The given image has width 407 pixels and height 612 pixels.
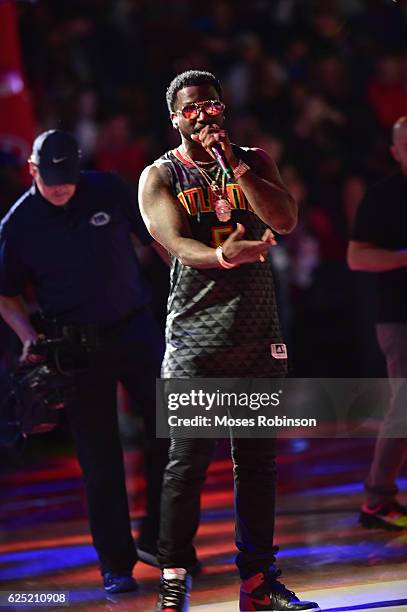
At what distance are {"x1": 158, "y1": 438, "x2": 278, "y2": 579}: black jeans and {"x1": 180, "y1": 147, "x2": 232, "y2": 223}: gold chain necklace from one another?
0.85 m

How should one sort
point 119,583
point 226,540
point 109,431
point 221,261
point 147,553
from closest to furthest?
1. point 221,261
2. point 119,583
3. point 109,431
4. point 147,553
5. point 226,540

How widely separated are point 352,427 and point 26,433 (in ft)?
5.78

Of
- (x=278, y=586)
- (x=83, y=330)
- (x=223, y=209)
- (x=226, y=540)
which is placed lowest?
(x=226, y=540)

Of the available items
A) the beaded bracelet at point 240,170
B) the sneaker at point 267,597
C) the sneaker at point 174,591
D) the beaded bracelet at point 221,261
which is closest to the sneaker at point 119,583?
the sneaker at point 174,591

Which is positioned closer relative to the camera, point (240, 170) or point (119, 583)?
point (240, 170)

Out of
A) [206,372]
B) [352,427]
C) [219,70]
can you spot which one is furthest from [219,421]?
[219,70]

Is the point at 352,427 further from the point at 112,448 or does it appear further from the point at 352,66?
the point at 352,66

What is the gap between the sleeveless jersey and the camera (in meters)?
4.35

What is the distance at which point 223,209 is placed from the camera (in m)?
4.34

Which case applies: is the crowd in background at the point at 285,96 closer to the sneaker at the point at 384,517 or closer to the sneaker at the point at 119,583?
the sneaker at the point at 384,517

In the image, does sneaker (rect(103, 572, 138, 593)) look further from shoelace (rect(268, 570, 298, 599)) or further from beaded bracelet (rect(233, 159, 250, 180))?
beaded bracelet (rect(233, 159, 250, 180))

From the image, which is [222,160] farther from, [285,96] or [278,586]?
[285,96]

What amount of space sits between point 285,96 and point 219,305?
701 centimetres

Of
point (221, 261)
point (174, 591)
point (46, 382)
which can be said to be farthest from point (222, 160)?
point (174, 591)
